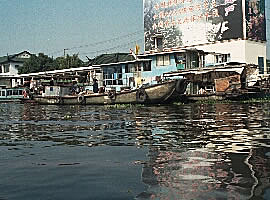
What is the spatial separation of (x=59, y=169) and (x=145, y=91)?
1814 centimetres

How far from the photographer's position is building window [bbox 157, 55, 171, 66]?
31858 millimetres

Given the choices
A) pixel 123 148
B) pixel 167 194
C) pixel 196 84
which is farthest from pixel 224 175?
pixel 196 84

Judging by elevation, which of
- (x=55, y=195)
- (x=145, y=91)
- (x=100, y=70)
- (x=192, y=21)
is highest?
(x=192, y=21)

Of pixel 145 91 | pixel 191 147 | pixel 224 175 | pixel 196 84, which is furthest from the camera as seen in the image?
pixel 196 84

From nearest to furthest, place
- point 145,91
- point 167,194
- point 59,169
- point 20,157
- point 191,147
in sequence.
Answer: point 167,194
point 59,169
point 20,157
point 191,147
point 145,91

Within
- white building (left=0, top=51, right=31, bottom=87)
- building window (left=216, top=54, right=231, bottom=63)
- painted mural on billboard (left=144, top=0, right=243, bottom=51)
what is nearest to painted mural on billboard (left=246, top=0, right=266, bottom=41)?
painted mural on billboard (left=144, top=0, right=243, bottom=51)

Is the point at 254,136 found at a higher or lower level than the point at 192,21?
lower

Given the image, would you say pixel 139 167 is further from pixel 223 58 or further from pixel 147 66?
pixel 223 58

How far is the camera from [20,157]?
5559 millimetres

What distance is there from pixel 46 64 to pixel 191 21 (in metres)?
30.4

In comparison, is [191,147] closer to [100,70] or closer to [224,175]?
[224,175]

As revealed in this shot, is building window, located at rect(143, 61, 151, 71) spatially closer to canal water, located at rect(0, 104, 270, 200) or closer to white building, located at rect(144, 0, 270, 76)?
white building, located at rect(144, 0, 270, 76)

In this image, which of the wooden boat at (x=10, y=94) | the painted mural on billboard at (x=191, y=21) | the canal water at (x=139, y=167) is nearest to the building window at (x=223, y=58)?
the painted mural on billboard at (x=191, y=21)

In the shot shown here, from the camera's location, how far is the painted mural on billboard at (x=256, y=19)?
34.9 meters
